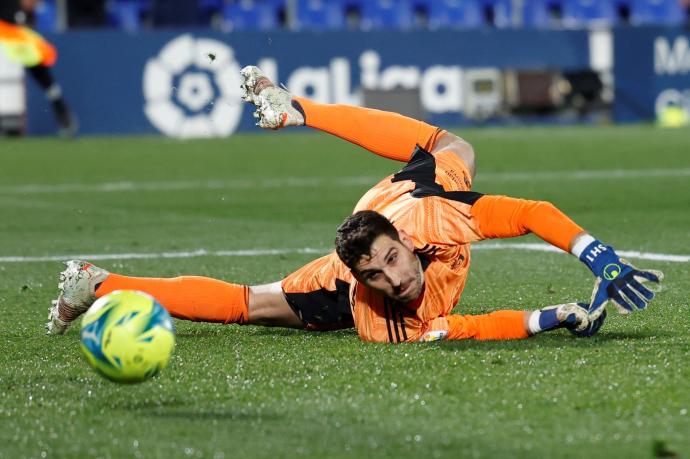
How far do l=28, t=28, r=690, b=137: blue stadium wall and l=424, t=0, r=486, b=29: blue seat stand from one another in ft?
6.62

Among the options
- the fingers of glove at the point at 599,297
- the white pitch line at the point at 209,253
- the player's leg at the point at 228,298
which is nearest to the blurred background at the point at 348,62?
the white pitch line at the point at 209,253

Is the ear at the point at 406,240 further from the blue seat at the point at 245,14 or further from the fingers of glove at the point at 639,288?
the blue seat at the point at 245,14

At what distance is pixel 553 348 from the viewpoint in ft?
15.5

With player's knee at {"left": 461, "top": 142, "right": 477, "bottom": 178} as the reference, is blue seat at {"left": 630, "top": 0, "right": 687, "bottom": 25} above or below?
below

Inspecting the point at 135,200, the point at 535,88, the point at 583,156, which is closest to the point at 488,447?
the point at 135,200

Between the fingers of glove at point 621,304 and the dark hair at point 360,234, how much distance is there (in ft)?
2.60

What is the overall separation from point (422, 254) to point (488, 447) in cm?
163

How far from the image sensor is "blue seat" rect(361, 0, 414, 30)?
81.4ft

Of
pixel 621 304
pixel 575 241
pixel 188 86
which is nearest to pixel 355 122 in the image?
pixel 575 241

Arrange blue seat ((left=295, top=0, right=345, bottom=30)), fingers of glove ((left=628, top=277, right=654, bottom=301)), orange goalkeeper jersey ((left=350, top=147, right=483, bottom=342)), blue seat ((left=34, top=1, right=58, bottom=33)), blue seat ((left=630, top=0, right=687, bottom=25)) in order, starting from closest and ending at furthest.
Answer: fingers of glove ((left=628, top=277, right=654, bottom=301)), orange goalkeeper jersey ((left=350, top=147, right=483, bottom=342)), blue seat ((left=34, top=1, right=58, bottom=33)), blue seat ((left=295, top=0, right=345, bottom=30)), blue seat ((left=630, top=0, right=687, bottom=25))

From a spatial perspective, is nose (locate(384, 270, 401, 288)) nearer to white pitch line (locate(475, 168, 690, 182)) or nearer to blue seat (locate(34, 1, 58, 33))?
white pitch line (locate(475, 168, 690, 182))

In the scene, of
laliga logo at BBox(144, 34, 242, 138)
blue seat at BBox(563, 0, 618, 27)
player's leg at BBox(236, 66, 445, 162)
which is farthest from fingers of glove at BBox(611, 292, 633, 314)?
blue seat at BBox(563, 0, 618, 27)

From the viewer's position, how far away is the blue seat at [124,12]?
2328 cm

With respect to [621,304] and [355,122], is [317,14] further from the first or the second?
[621,304]
